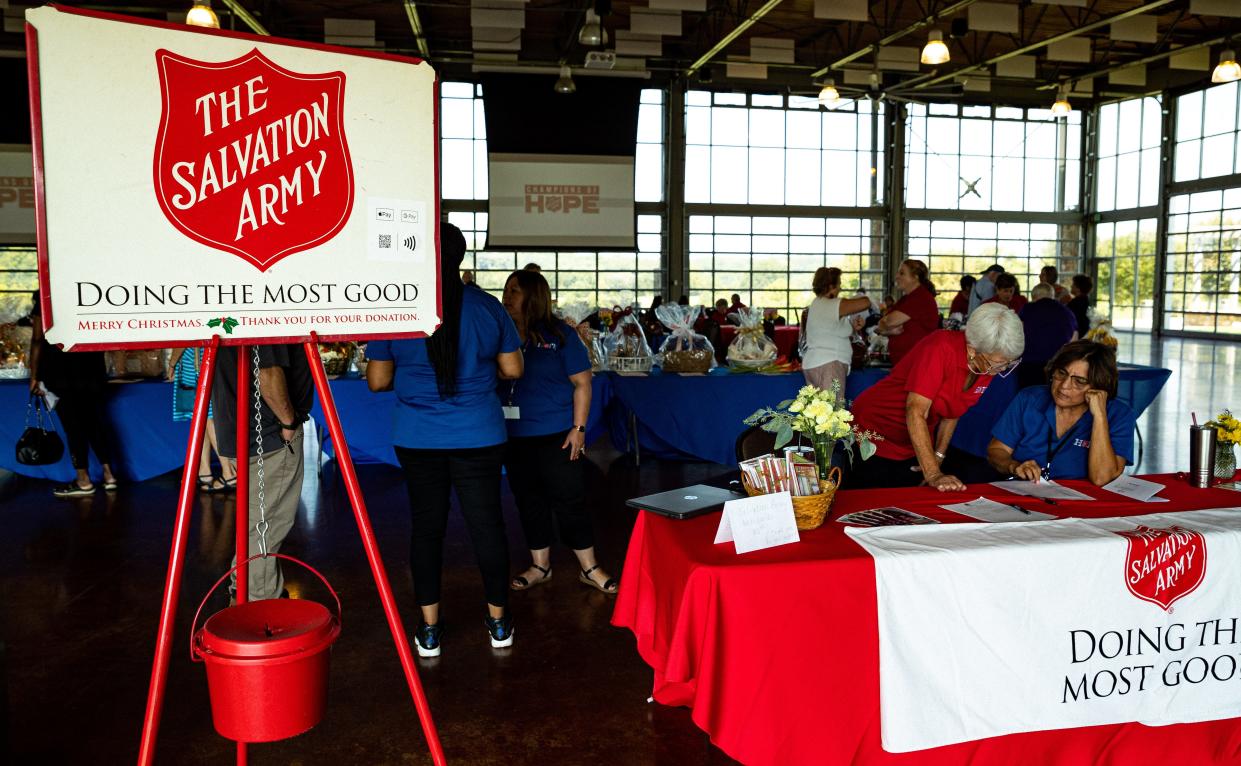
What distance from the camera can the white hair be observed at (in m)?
2.65

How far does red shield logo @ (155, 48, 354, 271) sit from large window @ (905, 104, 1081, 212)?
17778mm

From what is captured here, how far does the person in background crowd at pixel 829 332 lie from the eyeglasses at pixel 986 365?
117 inches

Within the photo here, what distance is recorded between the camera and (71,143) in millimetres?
1447

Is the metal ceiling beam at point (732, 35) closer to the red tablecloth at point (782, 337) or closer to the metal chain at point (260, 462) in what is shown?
the red tablecloth at point (782, 337)

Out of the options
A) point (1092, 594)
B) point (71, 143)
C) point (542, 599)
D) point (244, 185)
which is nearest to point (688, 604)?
point (1092, 594)

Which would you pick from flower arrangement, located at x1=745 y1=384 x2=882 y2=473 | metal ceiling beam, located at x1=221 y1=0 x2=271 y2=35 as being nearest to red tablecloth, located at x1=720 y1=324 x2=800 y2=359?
metal ceiling beam, located at x1=221 y1=0 x2=271 y2=35

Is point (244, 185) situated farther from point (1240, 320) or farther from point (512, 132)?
point (1240, 320)

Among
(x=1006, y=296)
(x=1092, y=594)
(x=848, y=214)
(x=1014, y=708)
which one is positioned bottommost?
(x=1014, y=708)

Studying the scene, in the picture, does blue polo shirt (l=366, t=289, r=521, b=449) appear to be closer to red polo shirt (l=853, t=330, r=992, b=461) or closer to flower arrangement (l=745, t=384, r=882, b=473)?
flower arrangement (l=745, t=384, r=882, b=473)

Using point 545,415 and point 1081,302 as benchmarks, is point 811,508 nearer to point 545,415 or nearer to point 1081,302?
point 545,415

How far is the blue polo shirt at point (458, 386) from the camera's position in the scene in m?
2.74

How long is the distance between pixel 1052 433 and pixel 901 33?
11077 mm

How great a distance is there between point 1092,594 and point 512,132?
1431 cm

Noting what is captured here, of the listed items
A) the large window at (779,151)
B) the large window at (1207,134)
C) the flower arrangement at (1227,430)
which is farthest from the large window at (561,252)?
the flower arrangement at (1227,430)
